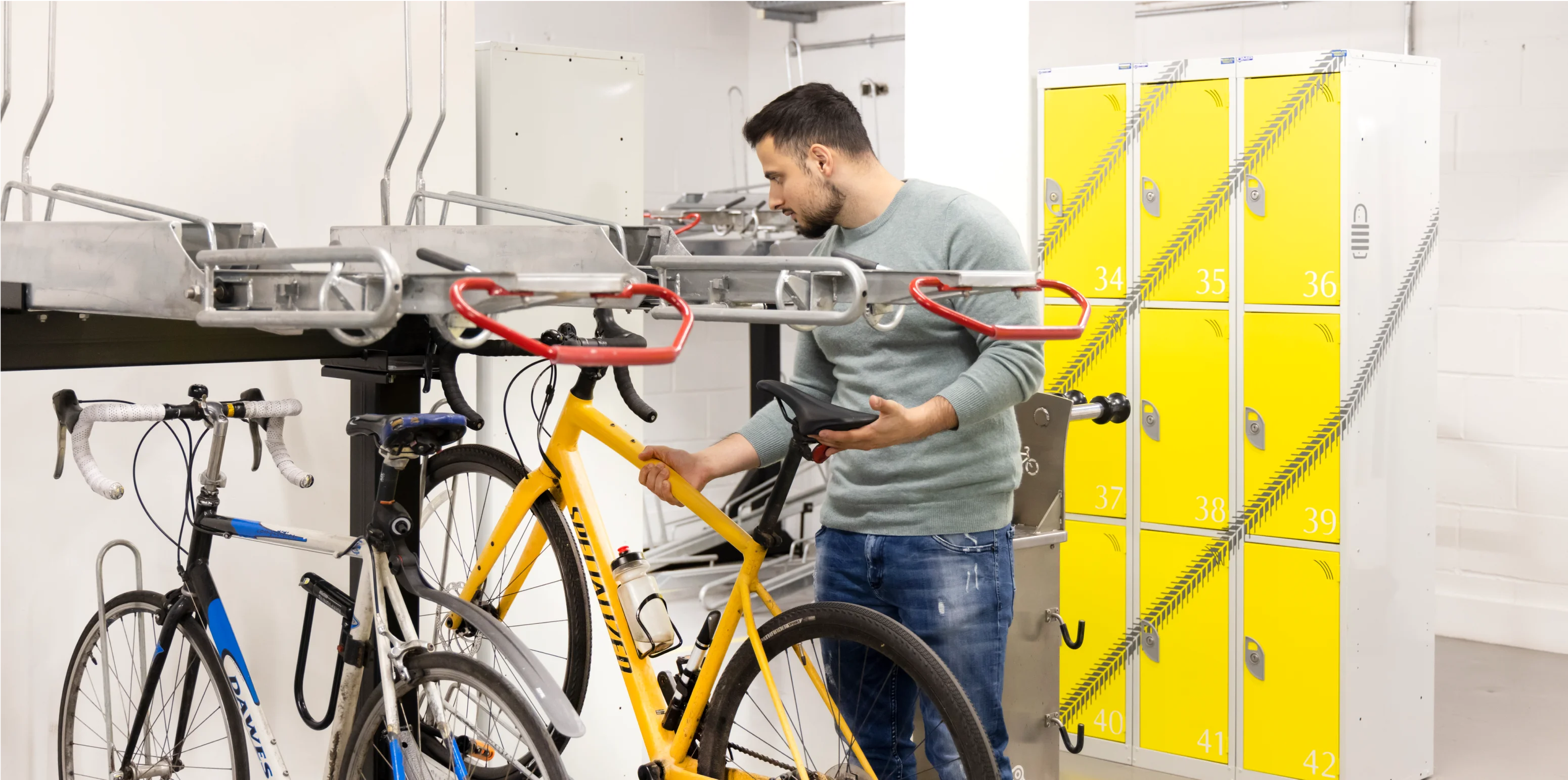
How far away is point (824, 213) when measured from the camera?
2.36m

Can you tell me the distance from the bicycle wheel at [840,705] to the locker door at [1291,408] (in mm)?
1771

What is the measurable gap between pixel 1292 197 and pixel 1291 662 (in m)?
1.25

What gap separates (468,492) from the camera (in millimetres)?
2906

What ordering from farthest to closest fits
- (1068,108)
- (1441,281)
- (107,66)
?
1. (1441,281)
2. (1068,108)
3. (107,66)

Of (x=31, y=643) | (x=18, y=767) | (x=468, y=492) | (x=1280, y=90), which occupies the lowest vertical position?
(x=18, y=767)

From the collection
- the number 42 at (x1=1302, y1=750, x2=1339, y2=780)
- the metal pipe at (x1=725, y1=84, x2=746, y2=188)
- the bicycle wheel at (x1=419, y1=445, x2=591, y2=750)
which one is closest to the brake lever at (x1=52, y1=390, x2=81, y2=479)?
the bicycle wheel at (x1=419, y1=445, x2=591, y2=750)

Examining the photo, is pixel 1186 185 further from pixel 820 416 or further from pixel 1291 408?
pixel 820 416

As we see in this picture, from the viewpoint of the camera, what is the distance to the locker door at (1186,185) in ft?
12.6

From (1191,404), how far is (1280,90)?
88 centimetres

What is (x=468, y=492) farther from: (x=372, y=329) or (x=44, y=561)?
(x=372, y=329)

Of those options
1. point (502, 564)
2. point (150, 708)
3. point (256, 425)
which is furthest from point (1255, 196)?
point (150, 708)

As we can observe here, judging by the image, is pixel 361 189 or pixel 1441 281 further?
pixel 1441 281

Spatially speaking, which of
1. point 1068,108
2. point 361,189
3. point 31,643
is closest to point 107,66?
point 361,189

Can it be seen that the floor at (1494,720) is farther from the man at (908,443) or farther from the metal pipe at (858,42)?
the metal pipe at (858,42)
